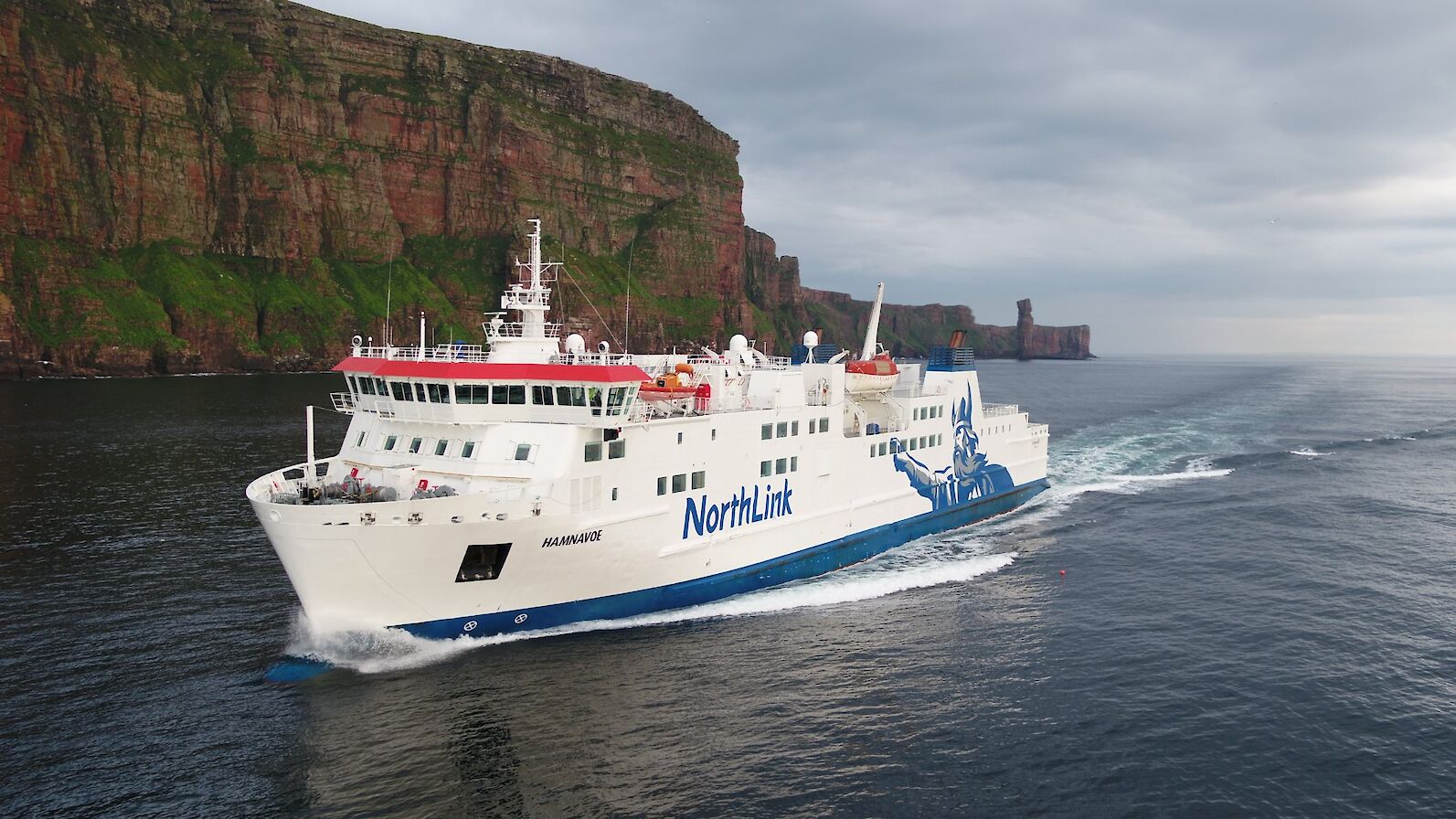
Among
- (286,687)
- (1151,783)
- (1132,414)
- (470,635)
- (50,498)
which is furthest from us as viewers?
(1132,414)

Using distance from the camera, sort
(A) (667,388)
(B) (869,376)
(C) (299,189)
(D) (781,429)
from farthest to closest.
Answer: (C) (299,189)
(B) (869,376)
(D) (781,429)
(A) (667,388)

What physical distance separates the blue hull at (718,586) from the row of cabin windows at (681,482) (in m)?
2.65

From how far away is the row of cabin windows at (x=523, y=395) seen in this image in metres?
21.8

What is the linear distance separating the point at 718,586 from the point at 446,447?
28.4 feet

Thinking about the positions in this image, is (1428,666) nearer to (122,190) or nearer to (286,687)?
(286,687)

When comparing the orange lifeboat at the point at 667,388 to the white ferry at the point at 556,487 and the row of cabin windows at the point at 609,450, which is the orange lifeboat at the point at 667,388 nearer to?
the white ferry at the point at 556,487

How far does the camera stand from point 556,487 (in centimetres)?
2061

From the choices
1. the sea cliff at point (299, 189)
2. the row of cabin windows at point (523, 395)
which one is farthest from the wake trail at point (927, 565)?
the sea cliff at point (299, 189)

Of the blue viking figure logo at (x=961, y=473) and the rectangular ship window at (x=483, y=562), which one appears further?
the blue viking figure logo at (x=961, y=473)

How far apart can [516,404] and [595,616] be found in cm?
593

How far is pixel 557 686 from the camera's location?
61.5 ft

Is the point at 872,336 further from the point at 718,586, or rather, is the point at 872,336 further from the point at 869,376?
the point at 718,586

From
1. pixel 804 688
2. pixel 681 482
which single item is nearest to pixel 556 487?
pixel 681 482

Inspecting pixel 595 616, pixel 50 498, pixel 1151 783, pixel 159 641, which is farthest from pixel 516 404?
pixel 50 498
